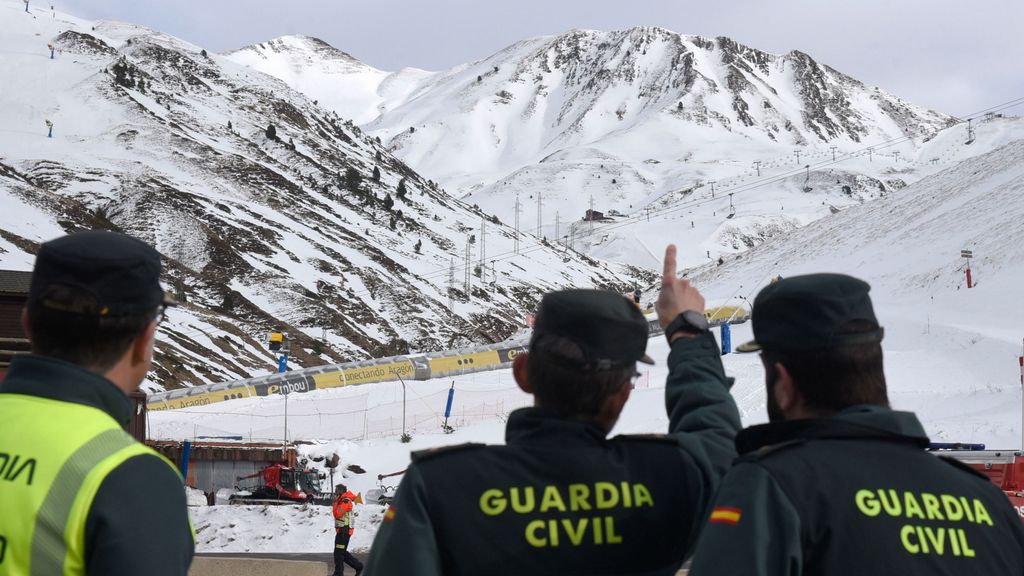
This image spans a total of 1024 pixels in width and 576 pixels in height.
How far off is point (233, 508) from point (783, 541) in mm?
19667

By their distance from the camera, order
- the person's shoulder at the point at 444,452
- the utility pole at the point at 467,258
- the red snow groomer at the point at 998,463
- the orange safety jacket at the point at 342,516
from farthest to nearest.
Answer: the utility pole at the point at 467,258 < the red snow groomer at the point at 998,463 < the orange safety jacket at the point at 342,516 < the person's shoulder at the point at 444,452

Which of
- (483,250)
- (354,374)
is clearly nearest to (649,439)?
(354,374)

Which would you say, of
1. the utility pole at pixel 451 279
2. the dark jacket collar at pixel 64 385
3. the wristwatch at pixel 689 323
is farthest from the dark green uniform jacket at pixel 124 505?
the utility pole at pixel 451 279

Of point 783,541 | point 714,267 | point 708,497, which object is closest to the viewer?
point 783,541

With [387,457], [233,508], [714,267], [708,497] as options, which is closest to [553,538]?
[708,497]

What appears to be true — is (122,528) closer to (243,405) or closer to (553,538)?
(553,538)

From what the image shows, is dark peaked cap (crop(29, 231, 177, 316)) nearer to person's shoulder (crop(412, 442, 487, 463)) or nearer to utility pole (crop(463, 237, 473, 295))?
person's shoulder (crop(412, 442, 487, 463))

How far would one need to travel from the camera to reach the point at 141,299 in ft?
8.91

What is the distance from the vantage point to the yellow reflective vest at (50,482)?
233 centimetres

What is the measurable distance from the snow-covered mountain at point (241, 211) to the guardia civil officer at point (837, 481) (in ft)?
149

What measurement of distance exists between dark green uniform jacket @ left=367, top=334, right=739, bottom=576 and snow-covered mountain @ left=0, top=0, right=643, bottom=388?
4495 cm

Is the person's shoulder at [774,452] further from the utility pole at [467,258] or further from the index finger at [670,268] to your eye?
the utility pole at [467,258]

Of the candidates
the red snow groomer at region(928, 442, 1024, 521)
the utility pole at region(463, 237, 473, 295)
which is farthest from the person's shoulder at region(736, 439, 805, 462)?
the utility pole at region(463, 237, 473, 295)

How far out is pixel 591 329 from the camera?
9.95ft
